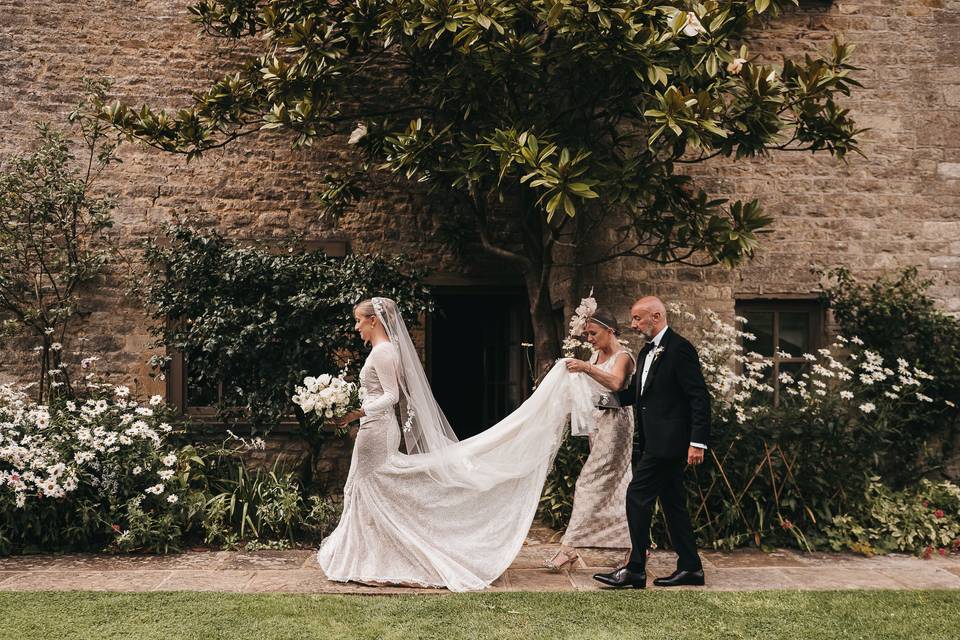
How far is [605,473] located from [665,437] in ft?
2.37

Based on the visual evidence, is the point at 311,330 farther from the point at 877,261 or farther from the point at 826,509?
the point at 877,261

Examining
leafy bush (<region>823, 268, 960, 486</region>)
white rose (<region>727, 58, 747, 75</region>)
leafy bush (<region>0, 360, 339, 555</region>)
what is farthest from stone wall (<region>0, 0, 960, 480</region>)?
leafy bush (<region>0, 360, 339, 555</region>)

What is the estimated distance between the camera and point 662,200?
22.0ft

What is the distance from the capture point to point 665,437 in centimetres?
521

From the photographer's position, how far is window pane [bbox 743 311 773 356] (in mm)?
8234

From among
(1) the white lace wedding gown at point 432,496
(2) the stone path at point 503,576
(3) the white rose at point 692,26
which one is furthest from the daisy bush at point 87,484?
(3) the white rose at point 692,26

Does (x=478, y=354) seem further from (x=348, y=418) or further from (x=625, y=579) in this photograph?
(x=625, y=579)

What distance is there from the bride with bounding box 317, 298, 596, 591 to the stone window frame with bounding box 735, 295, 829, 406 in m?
3.24

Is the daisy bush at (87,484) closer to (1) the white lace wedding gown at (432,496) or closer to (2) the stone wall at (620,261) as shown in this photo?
(1) the white lace wedding gown at (432,496)

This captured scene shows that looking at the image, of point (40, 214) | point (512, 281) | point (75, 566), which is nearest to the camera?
point (75, 566)

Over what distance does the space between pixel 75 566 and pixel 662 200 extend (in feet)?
16.8

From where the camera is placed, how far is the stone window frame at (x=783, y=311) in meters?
8.15

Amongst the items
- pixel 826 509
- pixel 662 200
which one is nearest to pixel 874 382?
pixel 826 509

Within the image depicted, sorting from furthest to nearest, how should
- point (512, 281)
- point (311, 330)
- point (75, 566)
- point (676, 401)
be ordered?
point (512, 281)
point (311, 330)
point (75, 566)
point (676, 401)
